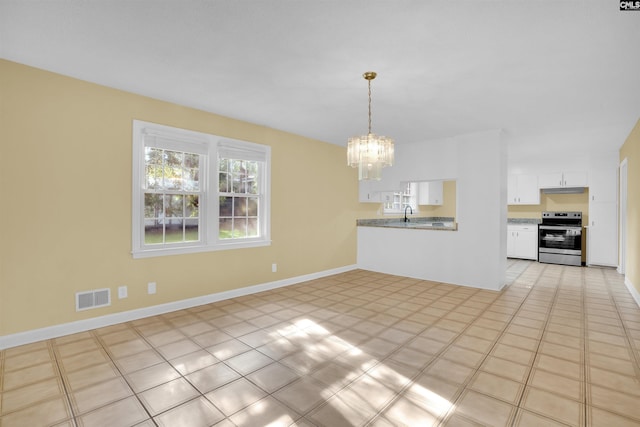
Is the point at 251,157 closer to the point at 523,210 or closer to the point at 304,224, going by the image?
the point at 304,224

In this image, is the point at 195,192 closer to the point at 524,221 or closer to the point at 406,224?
the point at 406,224

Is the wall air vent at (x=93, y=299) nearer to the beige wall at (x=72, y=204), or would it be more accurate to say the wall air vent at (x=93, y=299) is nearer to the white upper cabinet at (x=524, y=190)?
the beige wall at (x=72, y=204)

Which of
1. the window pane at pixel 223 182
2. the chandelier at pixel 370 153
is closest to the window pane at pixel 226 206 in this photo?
the window pane at pixel 223 182

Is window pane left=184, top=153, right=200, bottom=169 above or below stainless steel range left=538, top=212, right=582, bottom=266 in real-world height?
above

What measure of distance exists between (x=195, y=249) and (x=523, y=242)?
723cm

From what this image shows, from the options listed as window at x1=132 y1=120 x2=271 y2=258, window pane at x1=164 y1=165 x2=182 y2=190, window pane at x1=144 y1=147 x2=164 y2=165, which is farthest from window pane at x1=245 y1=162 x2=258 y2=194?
window pane at x1=144 y1=147 x2=164 y2=165

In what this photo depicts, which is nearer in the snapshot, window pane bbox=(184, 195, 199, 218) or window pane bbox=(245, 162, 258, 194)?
window pane bbox=(184, 195, 199, 218)

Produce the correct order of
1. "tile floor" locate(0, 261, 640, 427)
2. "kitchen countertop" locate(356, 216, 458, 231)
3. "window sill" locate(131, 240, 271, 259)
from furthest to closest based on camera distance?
"kitchen countertop" locate(356, 216, 458, 231) < "window sill" locate(131, 240, 271, 259) < "tile floor" locate(0, 261, 640, 427)

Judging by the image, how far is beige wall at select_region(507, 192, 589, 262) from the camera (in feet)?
23.2

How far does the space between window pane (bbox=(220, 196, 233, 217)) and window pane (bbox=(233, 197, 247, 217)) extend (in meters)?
0.06

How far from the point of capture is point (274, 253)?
15.4 ft

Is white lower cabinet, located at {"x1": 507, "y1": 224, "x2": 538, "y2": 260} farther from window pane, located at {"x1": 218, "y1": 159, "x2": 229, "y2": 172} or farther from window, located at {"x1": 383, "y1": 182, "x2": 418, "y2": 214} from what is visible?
window pane, located at {"x1": 218, "y1": 159, "x2": 229, "y2": 172}

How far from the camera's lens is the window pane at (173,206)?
11.9 ft

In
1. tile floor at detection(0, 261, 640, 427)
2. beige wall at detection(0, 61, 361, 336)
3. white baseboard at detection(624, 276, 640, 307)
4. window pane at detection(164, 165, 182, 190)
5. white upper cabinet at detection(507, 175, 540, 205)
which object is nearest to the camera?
tile floor at detection(0, 261, 640, 427)
